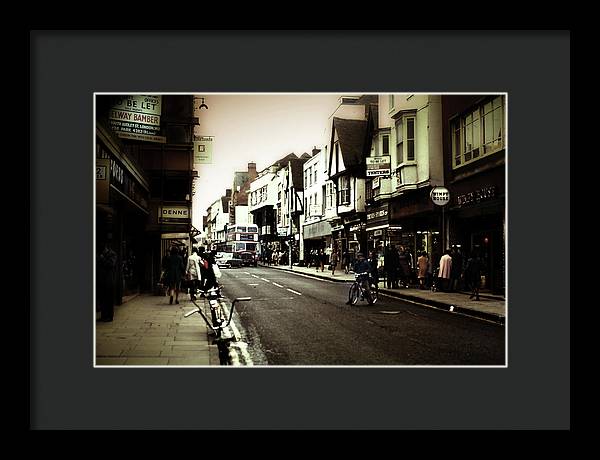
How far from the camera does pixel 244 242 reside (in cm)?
3177

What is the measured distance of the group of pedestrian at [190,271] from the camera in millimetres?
14218

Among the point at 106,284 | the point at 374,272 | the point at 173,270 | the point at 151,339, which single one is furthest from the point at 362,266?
the point at 106,284

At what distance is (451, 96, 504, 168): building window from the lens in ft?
36.1

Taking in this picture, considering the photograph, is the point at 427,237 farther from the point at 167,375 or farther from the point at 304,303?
the point at 167,375

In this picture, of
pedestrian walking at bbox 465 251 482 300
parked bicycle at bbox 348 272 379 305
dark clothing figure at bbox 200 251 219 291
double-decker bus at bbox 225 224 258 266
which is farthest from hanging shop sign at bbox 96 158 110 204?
double-decker bus at bbox 225 224 258 266

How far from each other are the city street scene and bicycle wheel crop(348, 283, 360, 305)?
0.18 feet

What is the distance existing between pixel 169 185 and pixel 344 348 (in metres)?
9.15

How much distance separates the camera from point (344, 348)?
9727 millimetres

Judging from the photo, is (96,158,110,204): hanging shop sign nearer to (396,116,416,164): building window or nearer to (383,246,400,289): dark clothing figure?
(383,246,400,289): dark clothing figure

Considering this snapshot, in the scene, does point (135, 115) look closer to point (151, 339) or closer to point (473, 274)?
point (151, 339)
